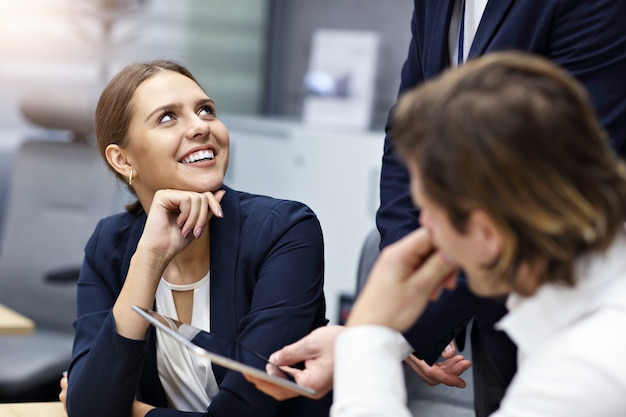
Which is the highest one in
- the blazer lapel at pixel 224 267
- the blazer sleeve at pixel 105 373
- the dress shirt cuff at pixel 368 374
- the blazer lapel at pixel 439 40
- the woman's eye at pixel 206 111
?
the blazer lapel at pixel 439 40

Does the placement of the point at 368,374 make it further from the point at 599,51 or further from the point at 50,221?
the point at 50,221

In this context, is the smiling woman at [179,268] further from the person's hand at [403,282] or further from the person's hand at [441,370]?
the person's hand at [403,282]

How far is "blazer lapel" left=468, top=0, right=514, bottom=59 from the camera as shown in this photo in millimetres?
1438

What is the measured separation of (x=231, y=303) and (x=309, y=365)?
0.35 m

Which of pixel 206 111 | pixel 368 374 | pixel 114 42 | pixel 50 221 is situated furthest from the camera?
pixel 114 42

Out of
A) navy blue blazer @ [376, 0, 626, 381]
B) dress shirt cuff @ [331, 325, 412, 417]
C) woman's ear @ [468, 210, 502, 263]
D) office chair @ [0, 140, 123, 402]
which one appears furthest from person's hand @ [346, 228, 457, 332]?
office chair @ [0, 140, 123, 402]

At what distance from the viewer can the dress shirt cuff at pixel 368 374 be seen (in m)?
1.03

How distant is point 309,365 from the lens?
1.29 meters

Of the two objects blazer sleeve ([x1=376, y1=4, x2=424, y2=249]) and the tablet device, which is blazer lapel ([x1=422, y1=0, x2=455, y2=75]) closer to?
blazer sleeve ([x1=376, y1=4, x2=424, y2=249])

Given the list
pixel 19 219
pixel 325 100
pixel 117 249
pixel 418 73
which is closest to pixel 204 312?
pixel 117 249

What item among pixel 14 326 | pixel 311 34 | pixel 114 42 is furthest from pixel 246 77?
pixel 14 326

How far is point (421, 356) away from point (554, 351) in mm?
428

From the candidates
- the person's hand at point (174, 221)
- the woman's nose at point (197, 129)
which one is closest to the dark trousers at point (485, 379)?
the person's hand at point (174, 221)

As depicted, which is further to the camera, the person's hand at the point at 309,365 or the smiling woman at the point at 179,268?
the smiling woman at the point at 179,268
